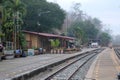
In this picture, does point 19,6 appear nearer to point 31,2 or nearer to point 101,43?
point 31,2

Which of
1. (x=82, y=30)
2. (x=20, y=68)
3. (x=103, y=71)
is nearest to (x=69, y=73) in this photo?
(x=103, y=71)

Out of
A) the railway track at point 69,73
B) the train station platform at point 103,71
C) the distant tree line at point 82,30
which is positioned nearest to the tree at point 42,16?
the distant tree line at point 82,30

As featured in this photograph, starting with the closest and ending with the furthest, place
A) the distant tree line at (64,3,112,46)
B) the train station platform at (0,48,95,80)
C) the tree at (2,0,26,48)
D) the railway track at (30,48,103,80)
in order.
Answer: the train station platform at (0,48,95,80), the railway track at (30,48,103,80), the tree at (2,0,26,48), the distant tree line at (64,3,112,46)

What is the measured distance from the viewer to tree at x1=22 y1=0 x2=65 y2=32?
267 ft

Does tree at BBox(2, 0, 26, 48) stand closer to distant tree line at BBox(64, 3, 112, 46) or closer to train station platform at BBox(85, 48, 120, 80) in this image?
train station platform at BBox(85, 48, 120, 80)

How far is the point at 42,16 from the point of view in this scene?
273 feet

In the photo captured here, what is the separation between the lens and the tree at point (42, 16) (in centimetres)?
8131

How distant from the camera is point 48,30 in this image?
283 feet

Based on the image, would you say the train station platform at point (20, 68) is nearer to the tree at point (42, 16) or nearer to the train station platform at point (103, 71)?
the train station platform at point (103, 71)

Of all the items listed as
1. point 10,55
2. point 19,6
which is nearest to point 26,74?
point 10,55

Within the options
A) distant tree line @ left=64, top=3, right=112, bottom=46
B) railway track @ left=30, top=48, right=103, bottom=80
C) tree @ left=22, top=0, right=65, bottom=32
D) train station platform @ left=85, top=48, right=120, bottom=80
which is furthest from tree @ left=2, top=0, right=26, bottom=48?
distant tree line @ left=64, top=3, right=112, bottom=46

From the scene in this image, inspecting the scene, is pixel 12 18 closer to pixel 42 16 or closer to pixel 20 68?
pixel 20 68

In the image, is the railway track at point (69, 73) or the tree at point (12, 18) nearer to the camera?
the railway track at point (69, 73)

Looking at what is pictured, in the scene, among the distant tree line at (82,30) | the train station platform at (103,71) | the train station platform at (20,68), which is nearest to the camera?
the train station platform at (20,68)
